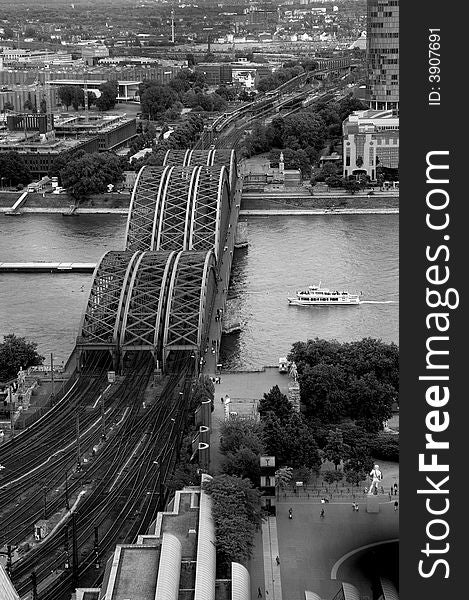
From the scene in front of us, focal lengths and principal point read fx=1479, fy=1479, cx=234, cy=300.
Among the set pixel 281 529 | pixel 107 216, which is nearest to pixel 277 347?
pixel 281 529

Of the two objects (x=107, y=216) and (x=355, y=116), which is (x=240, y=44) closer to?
(x=355, y=116)

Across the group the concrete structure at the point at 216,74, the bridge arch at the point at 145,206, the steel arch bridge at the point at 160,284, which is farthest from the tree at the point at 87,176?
the concrete structure at the point at 216,74

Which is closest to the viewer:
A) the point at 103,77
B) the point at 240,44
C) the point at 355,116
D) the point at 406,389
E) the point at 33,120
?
the point at 406,389

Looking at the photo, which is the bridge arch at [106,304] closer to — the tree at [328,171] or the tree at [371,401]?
the tree at [371,401]

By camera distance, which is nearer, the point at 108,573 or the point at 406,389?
the point at 406,389

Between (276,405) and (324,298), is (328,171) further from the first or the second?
(276,405)

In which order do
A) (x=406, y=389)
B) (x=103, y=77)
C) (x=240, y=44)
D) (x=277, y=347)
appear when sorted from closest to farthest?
(x=406, y=389) < (x=277, y=347) < (x=103, y=77) < (x=240, y=44)

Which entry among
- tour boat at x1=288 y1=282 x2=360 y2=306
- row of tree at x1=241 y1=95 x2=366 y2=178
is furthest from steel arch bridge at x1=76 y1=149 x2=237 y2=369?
row of tree at x1=241 y1=95 x2=366 y2=178
